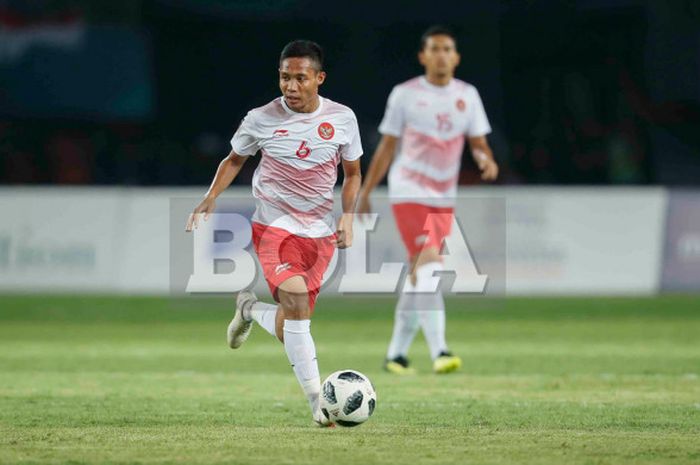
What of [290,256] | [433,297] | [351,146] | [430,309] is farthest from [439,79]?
[290,256]

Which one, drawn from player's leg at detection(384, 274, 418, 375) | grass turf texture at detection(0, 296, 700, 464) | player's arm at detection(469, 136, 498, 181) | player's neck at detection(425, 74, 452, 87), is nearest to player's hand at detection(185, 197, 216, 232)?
grass turf texture at detection(0, 296, 700, 464)

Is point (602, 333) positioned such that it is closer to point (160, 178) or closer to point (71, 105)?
point (160, 178)

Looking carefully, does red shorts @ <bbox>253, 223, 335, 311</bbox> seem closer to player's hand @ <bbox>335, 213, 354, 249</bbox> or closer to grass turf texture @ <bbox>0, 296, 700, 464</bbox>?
player's hand @ <bbox>335, 213, 354, 249</bbox>

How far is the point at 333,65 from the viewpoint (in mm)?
24516

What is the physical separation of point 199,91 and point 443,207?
12.9 m

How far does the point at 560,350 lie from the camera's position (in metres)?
14.1

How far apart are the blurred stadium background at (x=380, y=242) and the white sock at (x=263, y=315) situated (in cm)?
55

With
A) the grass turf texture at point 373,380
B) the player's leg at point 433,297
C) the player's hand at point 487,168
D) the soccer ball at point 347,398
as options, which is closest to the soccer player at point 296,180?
the soccer ball at point 347,398

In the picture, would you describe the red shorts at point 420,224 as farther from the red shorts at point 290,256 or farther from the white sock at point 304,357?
the white sock at point 304,357

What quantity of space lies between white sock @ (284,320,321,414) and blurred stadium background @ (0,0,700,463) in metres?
0.37

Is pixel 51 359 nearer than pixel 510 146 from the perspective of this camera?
Yes

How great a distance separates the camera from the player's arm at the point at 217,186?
8.48 meters

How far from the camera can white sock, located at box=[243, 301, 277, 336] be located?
29.4 ft

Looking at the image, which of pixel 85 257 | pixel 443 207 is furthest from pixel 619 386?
pixel 85 257
